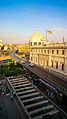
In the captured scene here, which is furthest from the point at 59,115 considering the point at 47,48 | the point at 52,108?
the point at 47,48

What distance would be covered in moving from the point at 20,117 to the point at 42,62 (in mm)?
26667

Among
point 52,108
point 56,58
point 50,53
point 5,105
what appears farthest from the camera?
point 50,53

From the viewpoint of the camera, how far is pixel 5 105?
13320 millimetres

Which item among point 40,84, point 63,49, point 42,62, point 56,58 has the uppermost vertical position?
point 63,49

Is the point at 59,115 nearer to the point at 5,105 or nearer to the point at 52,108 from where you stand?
the point at 52,108

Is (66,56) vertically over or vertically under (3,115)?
over

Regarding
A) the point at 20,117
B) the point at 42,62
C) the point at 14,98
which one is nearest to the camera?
the point at 20,117

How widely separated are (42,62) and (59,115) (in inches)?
1020

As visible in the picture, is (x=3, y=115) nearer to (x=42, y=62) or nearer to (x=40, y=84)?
(x=40, y=84)

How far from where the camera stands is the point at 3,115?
11367 millimetres

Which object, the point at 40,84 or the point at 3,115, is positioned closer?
the point at 3,115

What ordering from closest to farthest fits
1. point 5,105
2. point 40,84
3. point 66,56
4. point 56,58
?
1. point 5,105
2. point 40,84
3. point 66,56
4. point 56,58

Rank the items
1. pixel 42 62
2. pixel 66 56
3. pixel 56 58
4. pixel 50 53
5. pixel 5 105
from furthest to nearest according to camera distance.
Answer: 1. pixel 42 62
2. pixel 50 53
3. pixel 56 58
4. pixel 66 56
5. pixel 5 105

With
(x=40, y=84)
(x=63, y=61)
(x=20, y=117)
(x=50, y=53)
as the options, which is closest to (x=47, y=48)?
(x=50, y=53)
